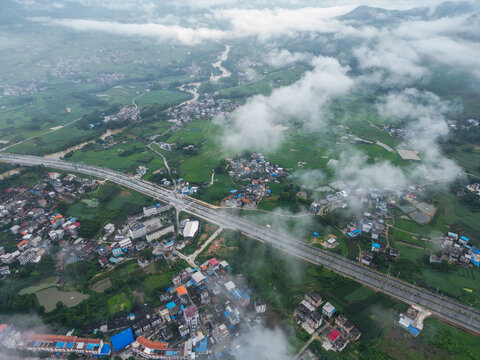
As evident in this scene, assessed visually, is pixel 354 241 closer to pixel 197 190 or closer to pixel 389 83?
pixel 197 190

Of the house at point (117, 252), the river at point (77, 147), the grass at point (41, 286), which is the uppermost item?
the house at point (117, 252)

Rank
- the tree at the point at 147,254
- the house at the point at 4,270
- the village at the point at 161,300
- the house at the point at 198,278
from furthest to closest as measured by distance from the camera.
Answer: the tree at the point at 147,254
the house at the point at 4,270
the house at the point at 198,278
the village at the point at 161,300

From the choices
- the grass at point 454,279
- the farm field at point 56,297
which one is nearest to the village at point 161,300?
the farm field at point 56,297

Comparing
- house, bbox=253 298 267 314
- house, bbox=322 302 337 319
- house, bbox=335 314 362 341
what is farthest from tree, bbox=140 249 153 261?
house, bbox=335 314 362 341

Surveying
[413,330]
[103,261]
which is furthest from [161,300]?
[413,330]

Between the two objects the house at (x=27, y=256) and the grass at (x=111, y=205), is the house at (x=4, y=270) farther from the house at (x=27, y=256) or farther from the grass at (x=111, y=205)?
the grass at (x=111, y=205)

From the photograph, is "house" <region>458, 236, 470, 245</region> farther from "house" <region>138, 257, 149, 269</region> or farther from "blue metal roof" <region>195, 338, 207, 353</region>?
"house" <region>138, 257, 149, 269</region>
